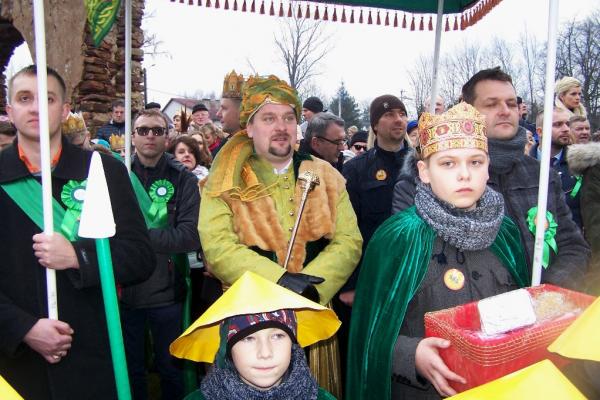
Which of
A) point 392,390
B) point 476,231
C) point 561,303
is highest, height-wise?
point 476,231

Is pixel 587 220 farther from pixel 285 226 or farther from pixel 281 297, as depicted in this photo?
pixel 281 297

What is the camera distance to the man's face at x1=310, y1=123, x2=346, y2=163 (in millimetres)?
4930

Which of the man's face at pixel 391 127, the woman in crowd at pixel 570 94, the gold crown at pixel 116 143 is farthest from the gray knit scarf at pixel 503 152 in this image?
the gold crown at pixel 116 143

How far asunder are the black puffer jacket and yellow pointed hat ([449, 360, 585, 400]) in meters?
3.03

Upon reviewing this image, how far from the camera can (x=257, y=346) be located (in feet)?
6.46

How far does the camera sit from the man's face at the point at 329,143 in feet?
16.2

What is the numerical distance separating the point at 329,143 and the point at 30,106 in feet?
9.40

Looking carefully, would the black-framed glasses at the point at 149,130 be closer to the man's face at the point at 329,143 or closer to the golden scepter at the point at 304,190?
the man's face at the point at 329,143

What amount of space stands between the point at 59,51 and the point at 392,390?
8.48m

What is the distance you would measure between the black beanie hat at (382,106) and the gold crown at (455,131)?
2358 mm

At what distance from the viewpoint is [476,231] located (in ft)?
→ 7.23

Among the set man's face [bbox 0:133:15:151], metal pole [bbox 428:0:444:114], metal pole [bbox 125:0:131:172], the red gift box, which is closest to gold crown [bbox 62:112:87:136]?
man's face [bbox 0:133:15:151]

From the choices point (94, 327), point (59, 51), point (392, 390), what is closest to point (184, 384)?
point (94, 327)

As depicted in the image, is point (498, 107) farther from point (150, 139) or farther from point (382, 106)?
point (150, 139)
